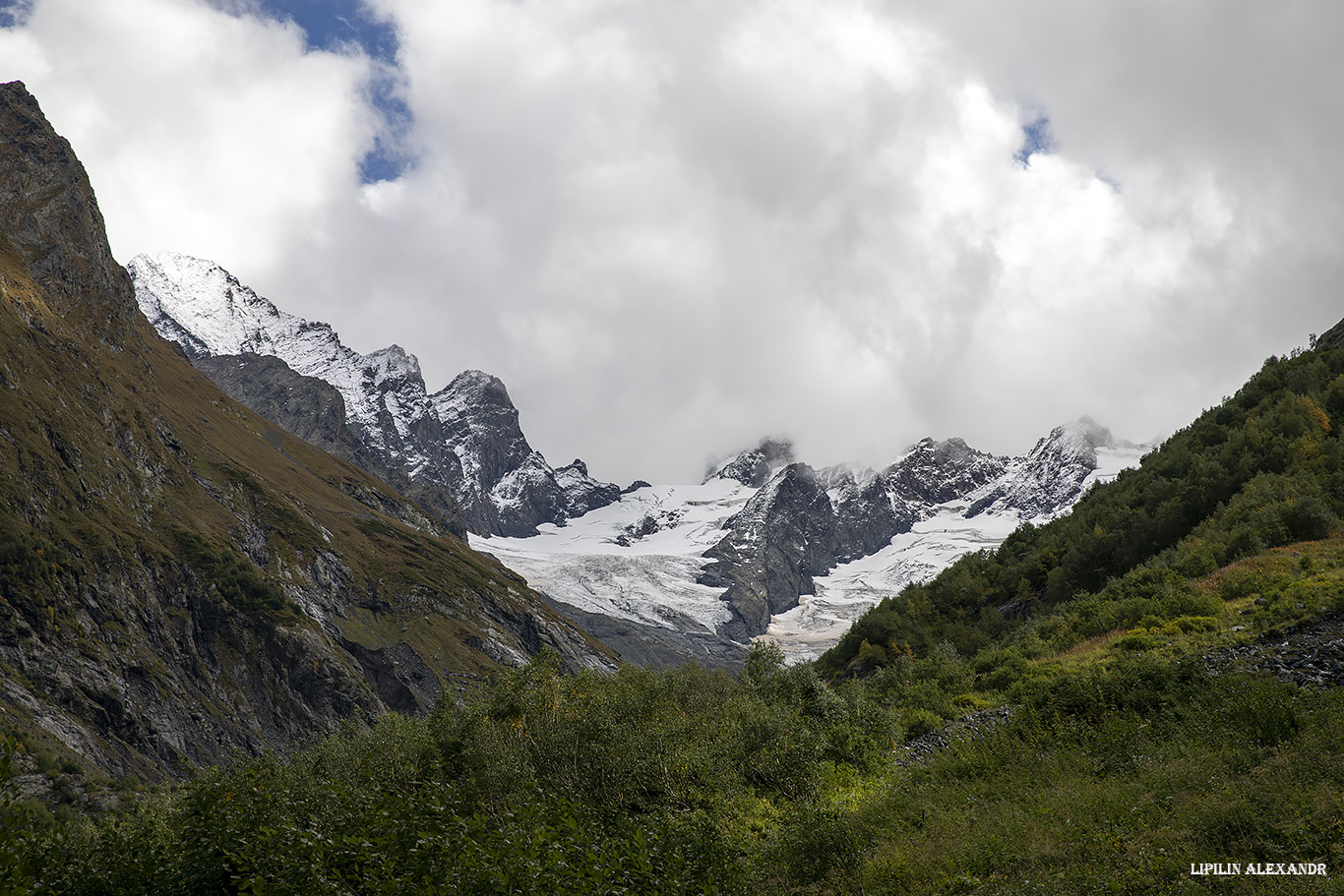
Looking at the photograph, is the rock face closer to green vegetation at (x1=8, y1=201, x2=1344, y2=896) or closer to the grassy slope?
the grassy slope

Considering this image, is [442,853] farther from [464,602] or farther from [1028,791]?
[464,602]

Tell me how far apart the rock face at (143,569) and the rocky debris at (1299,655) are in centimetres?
5905

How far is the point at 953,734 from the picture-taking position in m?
28.5

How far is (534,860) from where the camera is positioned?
1467cm

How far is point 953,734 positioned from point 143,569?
135 meters

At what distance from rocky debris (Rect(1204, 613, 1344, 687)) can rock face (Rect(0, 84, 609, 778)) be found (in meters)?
59.0

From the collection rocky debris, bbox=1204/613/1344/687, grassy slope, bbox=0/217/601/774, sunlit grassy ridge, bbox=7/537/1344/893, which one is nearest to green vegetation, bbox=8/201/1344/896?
sunlit grassy ridge, bbox=7/537/1344/893

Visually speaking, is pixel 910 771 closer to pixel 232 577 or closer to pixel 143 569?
pixel 143 569

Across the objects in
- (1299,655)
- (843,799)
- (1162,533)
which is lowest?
(843,799)

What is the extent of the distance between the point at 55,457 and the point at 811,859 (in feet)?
467

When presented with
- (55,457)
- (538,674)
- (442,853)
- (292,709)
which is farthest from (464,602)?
(442,853)

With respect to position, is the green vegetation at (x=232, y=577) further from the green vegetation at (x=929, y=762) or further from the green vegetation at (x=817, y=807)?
the green vegetation at (x=817, y=807)

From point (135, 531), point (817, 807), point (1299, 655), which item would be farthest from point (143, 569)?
point (1299, 655)

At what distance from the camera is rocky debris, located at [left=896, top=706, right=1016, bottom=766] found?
2792 centimetres
